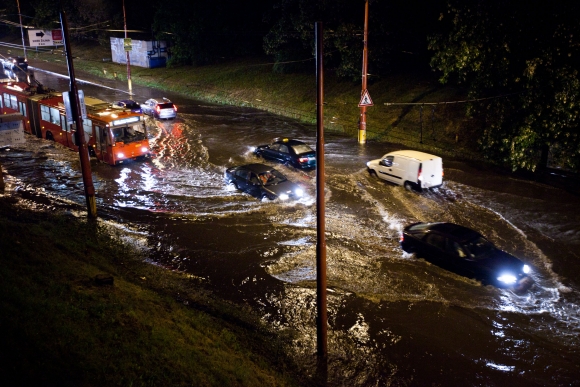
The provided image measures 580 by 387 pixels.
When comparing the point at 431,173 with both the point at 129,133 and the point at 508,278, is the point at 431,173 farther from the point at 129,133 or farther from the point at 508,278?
the point at 129,133

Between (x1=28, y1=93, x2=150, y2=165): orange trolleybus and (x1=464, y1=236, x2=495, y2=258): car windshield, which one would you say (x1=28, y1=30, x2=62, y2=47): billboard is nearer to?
(x1=28, y1=93, x2=150, y2=165): orange trolleybus

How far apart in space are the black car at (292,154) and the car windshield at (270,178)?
11.6 ft

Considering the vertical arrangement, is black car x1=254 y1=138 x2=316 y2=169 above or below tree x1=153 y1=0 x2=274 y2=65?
below

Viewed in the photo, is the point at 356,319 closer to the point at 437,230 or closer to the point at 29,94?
the point at 437,230

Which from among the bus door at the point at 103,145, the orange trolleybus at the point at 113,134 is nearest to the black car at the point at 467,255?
the orange trolleybus at the point at 113,134

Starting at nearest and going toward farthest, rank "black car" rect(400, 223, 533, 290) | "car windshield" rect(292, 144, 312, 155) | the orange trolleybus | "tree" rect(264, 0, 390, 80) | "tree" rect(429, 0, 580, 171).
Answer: "black car" rect(400, 223, 533, 290) < "tree" rect(429, 0, 580, 171) < the orange trolleybus < "car windshield" rect(292, 144, 312, 155) < "tree" rect(264, 0, 390, 80)

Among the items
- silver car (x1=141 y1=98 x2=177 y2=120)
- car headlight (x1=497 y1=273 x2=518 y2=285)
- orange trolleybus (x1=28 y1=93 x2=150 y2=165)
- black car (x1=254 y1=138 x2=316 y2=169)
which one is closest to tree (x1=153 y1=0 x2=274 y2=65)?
silver car (x1=141 y1=98 x2=177 y2=120)

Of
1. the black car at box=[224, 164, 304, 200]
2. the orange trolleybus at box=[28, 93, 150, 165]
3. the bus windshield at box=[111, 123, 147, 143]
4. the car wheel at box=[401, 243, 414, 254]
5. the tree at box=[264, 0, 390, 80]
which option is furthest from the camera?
the tree at box=[264, 0, 390, 80]

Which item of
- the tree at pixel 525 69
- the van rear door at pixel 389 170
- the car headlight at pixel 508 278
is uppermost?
the tree at pixel 525 69

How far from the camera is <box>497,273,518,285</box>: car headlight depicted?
1366 centimetres

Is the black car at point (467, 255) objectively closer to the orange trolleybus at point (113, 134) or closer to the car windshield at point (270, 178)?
the car windshield at point (270, 178)

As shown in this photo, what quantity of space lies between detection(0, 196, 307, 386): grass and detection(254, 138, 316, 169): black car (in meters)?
11.4

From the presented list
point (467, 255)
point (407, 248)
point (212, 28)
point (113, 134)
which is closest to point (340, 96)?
point (113, 134)

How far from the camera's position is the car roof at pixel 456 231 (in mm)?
14734
